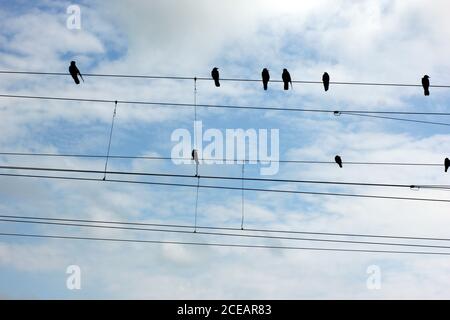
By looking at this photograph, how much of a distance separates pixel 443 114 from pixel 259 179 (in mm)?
6932

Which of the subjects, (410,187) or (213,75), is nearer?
(410,187)
